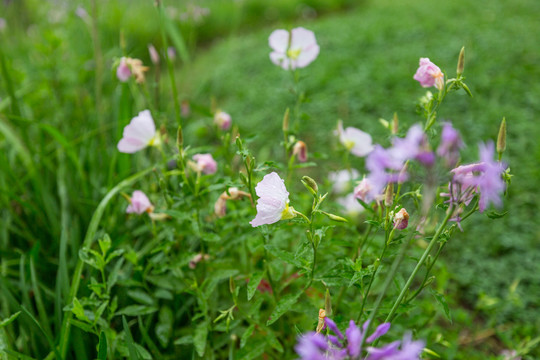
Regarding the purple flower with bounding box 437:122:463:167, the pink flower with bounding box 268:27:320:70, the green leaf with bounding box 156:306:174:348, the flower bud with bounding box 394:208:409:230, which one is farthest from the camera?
the pink flower with bounding box 268:27:320:70

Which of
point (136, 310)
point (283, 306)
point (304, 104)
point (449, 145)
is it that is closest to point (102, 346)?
point (136, 310)

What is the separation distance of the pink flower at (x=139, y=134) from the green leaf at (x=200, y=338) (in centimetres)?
57

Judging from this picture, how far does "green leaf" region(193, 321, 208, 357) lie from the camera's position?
3.86 feet

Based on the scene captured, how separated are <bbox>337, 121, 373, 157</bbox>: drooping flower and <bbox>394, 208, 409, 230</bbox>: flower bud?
0.57 meters

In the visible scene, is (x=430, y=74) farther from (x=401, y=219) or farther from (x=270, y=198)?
(x=270, y=198)

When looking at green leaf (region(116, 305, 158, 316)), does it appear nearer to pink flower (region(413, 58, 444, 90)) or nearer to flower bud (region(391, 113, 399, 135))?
flower bud (region(391, 113, 399, 135))

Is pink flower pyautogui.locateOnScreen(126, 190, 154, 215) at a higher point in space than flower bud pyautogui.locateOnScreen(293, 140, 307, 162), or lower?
lower

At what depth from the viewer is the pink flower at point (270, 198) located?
0.94m

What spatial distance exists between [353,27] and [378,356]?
463 centimetres

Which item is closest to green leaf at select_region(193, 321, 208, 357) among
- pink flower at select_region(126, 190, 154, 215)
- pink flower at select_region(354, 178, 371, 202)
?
pink flower at select_region(126, 190, 154, 215)

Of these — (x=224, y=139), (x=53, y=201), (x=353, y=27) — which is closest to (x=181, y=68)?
(x=353, y=27)

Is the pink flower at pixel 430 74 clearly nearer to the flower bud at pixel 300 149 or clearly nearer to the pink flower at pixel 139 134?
the flower bud at pixel 300 149

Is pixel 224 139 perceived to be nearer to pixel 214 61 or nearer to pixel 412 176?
pixel 412 176

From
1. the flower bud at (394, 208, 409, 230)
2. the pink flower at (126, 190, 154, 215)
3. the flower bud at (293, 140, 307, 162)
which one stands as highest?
the flower bud at (394, 208, 409, 230)
